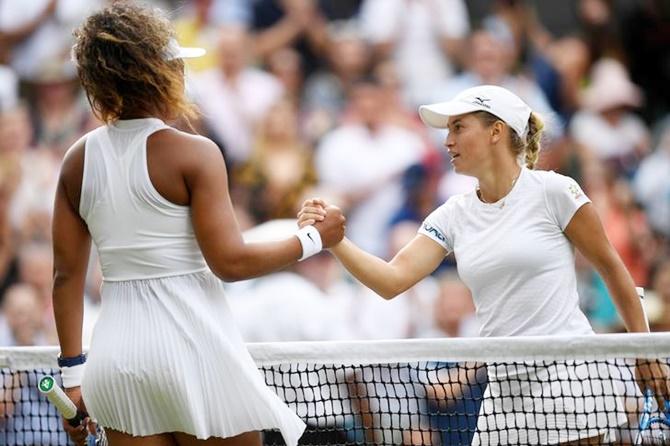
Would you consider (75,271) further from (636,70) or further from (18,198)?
(636,70)

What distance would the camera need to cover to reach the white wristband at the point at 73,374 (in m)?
3.43

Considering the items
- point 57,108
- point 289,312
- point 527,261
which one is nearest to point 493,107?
point 527,261

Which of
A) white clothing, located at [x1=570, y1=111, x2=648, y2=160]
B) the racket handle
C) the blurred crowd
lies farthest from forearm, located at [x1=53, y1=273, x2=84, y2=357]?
white clothing, located at [x1=570, y1=111, x2=648, y2=160]

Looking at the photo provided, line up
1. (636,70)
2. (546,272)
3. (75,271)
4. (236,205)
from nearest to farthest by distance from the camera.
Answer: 1. (75,271)
2. (546,272)
3. (236,205)
4. (636,70)

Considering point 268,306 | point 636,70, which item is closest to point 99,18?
point 268,306

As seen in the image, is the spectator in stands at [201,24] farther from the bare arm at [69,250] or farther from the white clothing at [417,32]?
the bare arm at [69,250]

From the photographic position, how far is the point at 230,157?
27.1 ft

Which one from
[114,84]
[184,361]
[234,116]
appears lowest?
[184,361]

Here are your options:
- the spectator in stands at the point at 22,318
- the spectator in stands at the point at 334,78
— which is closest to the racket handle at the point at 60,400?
the spectator in stands at the point at 22,318

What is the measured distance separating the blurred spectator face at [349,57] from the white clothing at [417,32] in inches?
4.5

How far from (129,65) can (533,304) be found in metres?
1.52

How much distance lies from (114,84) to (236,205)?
15.9 ft

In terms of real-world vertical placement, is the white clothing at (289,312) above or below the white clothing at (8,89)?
below

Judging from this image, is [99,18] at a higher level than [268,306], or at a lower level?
higher
